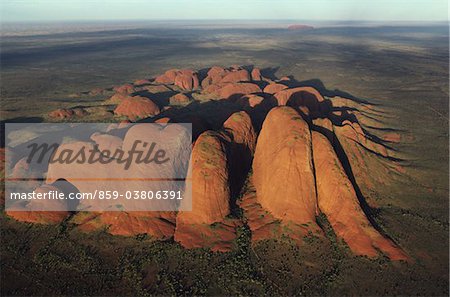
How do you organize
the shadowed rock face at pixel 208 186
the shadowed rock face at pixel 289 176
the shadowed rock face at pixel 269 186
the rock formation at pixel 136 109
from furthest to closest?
the rock formation at pixel 136 109, the shadowed rock face at pixel 289 176, the shadowed rock face at pixel 208 186, the shadowed rock face at pixel 269 186

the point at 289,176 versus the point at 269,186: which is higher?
the point at 289,176

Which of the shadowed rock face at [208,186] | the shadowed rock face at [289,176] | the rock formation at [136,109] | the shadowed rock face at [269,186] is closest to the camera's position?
the shadowed rock face at [269,186]

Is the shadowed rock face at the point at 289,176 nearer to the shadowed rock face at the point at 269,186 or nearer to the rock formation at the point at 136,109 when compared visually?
the shadowed rock face at the point at 269,186

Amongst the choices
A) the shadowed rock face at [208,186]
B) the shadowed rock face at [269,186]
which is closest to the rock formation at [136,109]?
the shadowed rock face at [269,186]

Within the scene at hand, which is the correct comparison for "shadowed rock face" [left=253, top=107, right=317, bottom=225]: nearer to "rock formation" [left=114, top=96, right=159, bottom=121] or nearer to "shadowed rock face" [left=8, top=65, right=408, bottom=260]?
"shadowed rock face" [left=8, top=65, right=408, bottom=260]

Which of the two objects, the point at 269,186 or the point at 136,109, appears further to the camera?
the point at 136,109

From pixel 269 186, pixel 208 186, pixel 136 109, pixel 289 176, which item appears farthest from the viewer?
pixel 136 109

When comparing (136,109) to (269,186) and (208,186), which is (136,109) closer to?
(208,186)

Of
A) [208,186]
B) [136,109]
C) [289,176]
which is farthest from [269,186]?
[136,109]

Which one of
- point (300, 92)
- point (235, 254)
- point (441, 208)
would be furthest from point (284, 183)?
point (300, 92)

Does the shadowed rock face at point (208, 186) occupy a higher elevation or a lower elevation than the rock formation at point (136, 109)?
lower

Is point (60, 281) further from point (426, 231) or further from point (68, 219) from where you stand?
point (426, 231)
